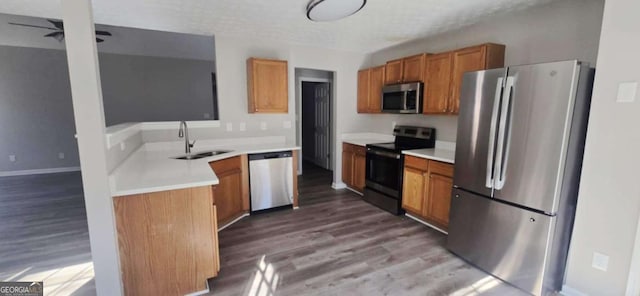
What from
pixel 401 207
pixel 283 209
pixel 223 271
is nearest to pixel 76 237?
pixel 223 271

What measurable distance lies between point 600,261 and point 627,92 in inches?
45.9

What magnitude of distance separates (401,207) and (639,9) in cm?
265

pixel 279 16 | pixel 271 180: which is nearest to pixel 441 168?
pixel 271 180

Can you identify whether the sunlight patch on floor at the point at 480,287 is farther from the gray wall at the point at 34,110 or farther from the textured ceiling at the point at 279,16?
the gray wall at the point at 34,110

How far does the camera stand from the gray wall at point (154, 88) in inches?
246

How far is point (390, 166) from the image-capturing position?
12.0 feet

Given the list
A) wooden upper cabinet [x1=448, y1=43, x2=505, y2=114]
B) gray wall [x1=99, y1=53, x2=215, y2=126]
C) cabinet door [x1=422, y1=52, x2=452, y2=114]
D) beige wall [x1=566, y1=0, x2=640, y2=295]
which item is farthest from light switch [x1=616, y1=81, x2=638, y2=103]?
gray wall [x1=99, y1=53, x2=215, y2=126]

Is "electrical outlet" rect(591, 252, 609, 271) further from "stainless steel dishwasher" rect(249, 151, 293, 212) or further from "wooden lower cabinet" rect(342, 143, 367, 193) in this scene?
"stainless steel dishwasher" rect(249, 151, 293, 212)

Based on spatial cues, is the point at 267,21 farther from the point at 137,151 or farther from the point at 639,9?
the point at 639,9

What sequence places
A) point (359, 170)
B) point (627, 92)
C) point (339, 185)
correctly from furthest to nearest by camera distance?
point (339, 185) → point (359, 170) → point (627, 92)

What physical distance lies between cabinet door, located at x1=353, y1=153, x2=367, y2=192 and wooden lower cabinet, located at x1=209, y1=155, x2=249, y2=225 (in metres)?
1.77

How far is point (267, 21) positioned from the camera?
3092 mm

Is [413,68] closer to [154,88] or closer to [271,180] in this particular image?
[271,180]

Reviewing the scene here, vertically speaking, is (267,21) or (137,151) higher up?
(267,21)
